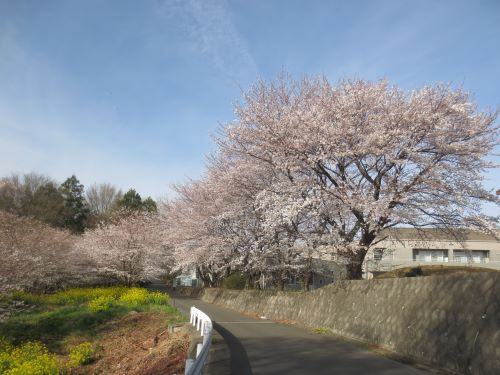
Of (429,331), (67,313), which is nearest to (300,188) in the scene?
(429,331)

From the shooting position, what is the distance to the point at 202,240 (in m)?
27.6

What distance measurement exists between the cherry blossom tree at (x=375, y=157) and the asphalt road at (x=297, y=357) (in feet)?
12.8

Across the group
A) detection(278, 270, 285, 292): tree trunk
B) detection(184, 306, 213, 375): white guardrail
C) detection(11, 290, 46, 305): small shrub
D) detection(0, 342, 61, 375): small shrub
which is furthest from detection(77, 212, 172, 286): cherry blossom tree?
detection(184, 306, 213, 375): white guardrail

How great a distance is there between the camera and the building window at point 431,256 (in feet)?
148

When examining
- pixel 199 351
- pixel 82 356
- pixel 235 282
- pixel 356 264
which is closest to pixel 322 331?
pixel 356 264

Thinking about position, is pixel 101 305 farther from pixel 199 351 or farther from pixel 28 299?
pixel 199 351

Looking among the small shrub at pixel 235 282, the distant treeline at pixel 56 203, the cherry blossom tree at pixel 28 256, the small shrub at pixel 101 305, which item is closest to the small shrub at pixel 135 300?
the small shrub at pixel 101 305

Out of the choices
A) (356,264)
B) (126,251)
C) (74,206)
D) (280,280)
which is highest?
(74,206)

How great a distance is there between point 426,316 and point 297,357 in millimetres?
2982

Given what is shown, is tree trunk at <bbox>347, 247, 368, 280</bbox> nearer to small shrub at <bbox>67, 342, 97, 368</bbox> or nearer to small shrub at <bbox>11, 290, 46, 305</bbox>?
small shrub at <bbox>67, 342, 97, 368</bbox>

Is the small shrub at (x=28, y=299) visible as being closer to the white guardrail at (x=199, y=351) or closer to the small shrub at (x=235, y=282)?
the small shrub at (x=235, y=282)

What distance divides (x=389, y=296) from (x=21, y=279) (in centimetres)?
2000

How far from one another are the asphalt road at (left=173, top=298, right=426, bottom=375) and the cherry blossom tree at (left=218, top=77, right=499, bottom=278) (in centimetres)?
390

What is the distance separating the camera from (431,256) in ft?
149
